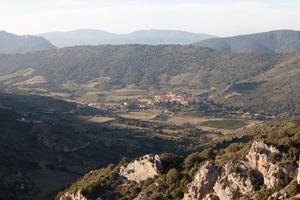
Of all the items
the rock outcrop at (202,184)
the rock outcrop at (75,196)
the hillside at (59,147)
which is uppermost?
the rock outcrop at (202,184)

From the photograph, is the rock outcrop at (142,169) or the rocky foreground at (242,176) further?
the rock outcrop at (142,169)

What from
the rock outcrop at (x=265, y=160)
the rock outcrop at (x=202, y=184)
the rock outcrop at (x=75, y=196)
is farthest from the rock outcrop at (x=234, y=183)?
the rock outcrop at (x=75, y=196)

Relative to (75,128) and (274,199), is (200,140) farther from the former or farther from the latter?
(274,199)

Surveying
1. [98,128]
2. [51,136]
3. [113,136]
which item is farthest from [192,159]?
[98,128]

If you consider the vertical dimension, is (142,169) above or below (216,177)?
below

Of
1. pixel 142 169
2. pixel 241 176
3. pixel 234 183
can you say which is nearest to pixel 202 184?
pixel 234 183

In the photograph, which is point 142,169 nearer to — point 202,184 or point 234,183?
point 202,184

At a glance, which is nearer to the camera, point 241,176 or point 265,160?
point 241,176

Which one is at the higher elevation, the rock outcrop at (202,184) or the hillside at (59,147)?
the rock outcrop at (202,184)

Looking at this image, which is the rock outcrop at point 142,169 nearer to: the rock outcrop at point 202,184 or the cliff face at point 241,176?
the cliff face at point 241,176

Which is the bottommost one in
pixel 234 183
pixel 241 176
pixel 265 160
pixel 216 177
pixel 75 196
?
pixel 75 196
